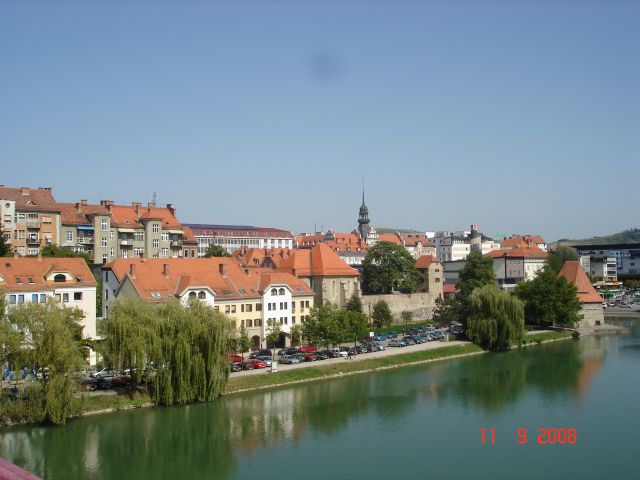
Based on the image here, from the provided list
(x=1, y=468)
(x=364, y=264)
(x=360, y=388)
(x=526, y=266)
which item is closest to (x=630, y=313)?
(x=526, y=266)

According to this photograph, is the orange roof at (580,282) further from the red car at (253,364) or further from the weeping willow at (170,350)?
the weeping willow at (170,350)

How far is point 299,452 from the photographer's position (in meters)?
23.1

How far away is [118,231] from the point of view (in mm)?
49719

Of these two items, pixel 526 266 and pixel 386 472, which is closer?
pixel 386 472

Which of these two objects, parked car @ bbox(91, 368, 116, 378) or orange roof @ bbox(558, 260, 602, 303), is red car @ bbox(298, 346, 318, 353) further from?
orange roof @ bbox(558, 260, 602, 303)

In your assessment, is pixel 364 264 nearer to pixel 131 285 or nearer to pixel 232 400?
pixel 131 285

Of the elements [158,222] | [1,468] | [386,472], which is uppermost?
[158,222]

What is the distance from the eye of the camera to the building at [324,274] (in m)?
48.3

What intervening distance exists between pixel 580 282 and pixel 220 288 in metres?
30.8

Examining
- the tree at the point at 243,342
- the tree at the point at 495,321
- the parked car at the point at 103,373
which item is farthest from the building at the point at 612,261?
the parked car at the point at 103,373

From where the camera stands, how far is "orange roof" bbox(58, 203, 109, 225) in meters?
48.3

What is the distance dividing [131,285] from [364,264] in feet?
85.0

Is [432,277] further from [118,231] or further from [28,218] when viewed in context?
[28,218]
